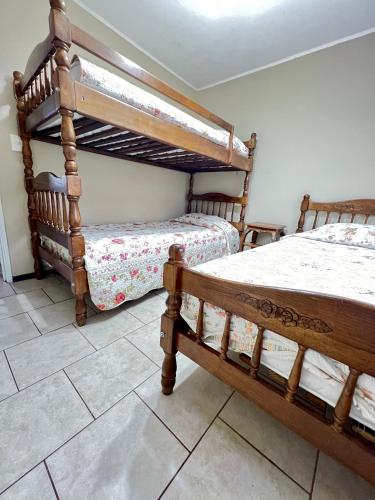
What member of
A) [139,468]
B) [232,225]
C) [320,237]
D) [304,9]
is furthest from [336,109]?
[139,468]

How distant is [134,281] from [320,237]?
1636 millimetres

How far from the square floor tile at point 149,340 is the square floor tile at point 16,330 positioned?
61 cm

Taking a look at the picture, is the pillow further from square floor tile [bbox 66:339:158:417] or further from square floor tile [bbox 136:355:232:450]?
square floor tile [bbox 66:339:158:417]

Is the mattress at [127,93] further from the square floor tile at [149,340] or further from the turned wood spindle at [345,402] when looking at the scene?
the turned wood spindle at [345,402]

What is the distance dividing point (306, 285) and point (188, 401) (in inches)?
29.4

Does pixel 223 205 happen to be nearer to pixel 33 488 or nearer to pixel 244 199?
pixel 244 199

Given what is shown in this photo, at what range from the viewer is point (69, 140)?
1153 mm

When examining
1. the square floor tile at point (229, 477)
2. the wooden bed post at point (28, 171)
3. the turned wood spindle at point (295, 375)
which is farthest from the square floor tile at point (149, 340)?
the wooden bed post at point (28, 171)

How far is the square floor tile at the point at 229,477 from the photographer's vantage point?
2.15 feet

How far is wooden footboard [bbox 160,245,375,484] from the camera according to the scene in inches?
18.1

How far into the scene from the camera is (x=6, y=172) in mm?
1706

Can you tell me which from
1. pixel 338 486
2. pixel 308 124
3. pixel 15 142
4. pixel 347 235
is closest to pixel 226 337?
pixel 338 486

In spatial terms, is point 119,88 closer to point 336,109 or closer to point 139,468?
point 139,468

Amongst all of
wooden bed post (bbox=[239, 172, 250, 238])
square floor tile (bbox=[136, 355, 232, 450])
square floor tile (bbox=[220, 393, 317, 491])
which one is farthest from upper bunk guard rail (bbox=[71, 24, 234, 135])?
square floor tile (bbox=[220, 393, 317, 491])
